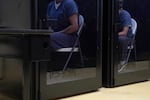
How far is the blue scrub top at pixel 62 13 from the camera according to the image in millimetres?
1478

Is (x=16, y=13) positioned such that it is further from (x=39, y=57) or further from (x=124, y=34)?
(x=124, y=34)

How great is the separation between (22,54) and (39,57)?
62 mm

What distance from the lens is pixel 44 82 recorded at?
1.40 meters

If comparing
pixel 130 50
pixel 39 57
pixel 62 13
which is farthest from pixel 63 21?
Result: pixel 130 50

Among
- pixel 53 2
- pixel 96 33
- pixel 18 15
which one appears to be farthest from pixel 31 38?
pixel 96 33

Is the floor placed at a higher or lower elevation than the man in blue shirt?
lower

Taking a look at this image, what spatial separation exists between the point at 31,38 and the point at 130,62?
1.25m

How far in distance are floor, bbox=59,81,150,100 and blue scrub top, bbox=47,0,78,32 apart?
0.40 meters

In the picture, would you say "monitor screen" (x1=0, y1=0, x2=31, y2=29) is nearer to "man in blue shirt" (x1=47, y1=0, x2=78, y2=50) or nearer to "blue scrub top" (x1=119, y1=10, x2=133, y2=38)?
"man in blue shirt" (x1=47, y1=0, x2=78, y2=50)

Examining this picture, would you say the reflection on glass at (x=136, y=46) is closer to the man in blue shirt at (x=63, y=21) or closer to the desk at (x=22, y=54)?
the man in blue shirt at (x=63, y=21)

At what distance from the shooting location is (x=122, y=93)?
1.78m

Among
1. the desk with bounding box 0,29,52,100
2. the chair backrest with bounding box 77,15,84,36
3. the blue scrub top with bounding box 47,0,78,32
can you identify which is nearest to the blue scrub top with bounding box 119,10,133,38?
the chair backrest with bounding box 77,15,84,36

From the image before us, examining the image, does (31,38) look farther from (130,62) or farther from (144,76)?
(144,76)

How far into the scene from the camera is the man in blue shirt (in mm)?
1494
